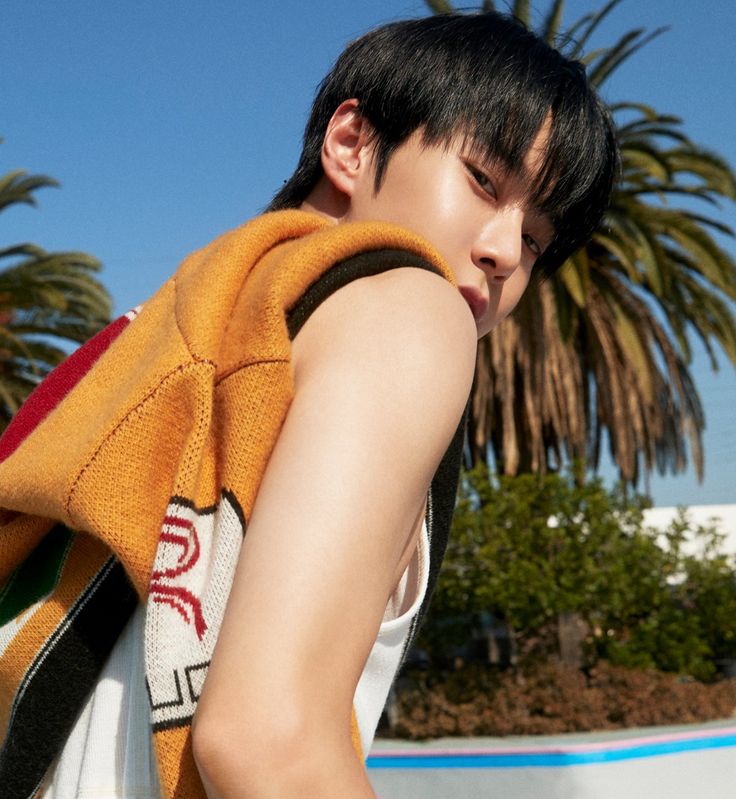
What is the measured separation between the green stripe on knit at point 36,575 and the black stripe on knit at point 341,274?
328 millimetres

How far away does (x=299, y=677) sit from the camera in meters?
0.79

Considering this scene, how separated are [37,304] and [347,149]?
561 inches

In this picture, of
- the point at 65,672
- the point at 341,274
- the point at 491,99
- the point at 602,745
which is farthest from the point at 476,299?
the point at 602,745

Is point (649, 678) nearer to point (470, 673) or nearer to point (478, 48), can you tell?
point (470, 673)

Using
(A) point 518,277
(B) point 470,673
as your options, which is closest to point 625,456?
(B) point 470,673

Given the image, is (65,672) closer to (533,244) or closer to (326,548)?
(326,548)

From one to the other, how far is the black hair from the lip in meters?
0.13

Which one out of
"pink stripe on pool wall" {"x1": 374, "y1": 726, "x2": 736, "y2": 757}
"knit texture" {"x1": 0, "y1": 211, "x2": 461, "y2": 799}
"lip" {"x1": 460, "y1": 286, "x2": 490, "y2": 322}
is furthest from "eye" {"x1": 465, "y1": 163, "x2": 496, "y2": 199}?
"pink stripe on pool wall" {"x1": 374, "y1": 726, "x2": 736, "y2": 757}

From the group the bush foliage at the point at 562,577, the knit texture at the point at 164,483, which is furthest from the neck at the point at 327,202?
the bush foliage at the point at 562,577

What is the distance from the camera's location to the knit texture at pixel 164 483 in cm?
90

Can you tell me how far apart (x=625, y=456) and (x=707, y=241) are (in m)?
4.02

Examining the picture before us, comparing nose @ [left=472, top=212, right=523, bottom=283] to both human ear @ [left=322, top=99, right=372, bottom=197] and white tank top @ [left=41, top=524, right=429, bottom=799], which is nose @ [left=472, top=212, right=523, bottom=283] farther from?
white tank top @ [left=41, top=524, right=429, bottom=799]

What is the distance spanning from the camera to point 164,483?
96 centimetres

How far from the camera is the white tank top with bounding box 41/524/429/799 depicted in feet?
3.28
